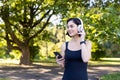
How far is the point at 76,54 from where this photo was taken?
3947 mm

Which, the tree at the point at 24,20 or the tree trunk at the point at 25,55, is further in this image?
the tree trunk at the point at 25,55

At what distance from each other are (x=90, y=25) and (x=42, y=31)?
52.6ft

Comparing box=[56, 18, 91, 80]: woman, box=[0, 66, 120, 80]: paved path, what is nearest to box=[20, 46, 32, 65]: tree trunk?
box=[0, 66, 120, 80]: paved path

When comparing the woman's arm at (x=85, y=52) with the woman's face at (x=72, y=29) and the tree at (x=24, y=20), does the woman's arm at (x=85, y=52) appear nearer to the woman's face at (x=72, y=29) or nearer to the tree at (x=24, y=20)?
the woman's face at (x=72, y=29)

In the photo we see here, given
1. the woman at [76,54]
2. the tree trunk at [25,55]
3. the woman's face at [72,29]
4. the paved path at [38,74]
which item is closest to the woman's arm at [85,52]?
the woman at [76,54]

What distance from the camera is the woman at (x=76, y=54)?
3.92 metres

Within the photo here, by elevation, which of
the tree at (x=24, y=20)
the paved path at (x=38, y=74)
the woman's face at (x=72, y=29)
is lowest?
the paved path at (x=38, y=74)

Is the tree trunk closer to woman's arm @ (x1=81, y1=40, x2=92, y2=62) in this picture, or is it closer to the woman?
the woman

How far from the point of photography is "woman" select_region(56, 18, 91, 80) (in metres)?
3.92

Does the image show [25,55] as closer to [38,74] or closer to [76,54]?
[38,74]

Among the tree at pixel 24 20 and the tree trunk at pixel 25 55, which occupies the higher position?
the tree at pixel 24 20

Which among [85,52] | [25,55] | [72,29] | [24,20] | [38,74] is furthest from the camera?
[25,55]

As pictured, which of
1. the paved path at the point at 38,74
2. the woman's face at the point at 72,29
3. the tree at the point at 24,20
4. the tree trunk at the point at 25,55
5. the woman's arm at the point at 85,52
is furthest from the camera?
the tree trunk at the point at 25,55

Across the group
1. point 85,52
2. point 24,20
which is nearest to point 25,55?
point 24,20
